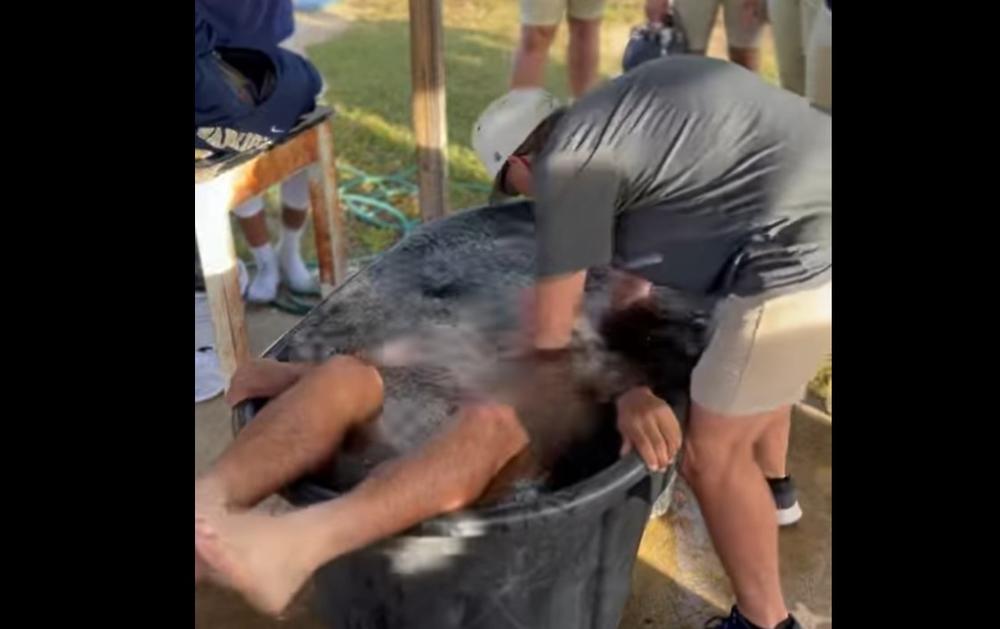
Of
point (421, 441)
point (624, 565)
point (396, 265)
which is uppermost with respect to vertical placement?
point (396, 265)

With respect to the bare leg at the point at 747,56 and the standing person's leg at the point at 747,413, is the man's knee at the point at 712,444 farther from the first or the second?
the bare leg at the point at 747,56

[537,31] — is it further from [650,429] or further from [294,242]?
[650,429]

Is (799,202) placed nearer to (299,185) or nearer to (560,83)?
(560,83)

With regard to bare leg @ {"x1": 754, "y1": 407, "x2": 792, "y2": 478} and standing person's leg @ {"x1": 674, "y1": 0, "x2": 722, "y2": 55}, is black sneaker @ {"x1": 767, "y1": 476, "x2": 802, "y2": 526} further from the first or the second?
standing person's leg @ {"x1": 674, "y1": 0, "x2": 722, "y2": 55}

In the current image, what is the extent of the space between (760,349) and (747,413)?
0.48 feet

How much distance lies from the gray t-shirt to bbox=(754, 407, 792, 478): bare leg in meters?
0.50

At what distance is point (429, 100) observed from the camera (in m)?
2.69

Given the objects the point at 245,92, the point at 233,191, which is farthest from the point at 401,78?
the point at 233,191

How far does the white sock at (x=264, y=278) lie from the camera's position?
3010 mm

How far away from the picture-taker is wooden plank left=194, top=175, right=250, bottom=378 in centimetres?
224

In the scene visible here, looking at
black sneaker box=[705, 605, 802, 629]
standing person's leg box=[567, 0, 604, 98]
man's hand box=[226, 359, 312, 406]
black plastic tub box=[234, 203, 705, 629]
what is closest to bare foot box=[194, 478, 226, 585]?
black plastic tub box=[234, 203, 705, 629]
